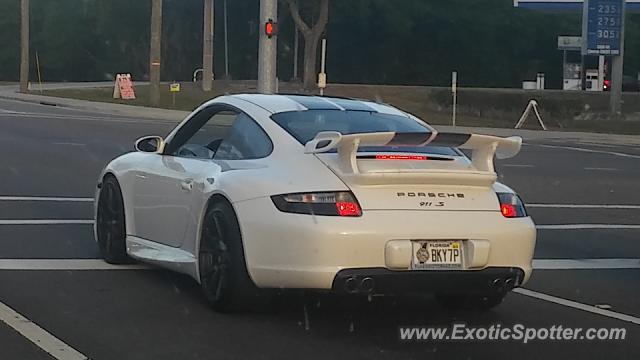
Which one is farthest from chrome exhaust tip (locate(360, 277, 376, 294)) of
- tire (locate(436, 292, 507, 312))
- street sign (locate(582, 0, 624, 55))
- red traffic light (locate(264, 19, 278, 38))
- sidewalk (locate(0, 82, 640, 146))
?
street sign (locate(582, 0, 624, 55))

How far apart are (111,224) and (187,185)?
1.51 metres

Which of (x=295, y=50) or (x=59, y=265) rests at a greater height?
(x=295, y=50)

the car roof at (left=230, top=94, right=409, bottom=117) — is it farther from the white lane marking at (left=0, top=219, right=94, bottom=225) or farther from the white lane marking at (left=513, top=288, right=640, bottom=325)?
the white lane marking at (left=0, top=219, right=94, bottom=225)

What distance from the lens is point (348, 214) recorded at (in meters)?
6.79

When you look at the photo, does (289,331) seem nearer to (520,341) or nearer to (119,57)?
(520,341)

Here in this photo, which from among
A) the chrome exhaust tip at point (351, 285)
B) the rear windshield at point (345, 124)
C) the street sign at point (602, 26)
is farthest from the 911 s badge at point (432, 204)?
the street sign at point (602, 26)

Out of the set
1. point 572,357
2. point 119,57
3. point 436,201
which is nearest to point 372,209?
point 436,201

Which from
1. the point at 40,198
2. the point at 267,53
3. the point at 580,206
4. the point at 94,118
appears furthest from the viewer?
the point at 94,118

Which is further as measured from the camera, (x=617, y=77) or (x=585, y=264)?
(x=617, y=77)

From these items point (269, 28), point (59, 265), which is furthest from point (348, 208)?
point (269, 28)

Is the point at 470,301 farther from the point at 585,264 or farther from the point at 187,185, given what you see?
the point at 585,264

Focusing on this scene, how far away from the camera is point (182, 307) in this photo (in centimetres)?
766

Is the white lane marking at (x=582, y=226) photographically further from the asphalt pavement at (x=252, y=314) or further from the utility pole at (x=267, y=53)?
the utility pole at (x=267, y=53)

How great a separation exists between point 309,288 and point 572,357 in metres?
1.66
